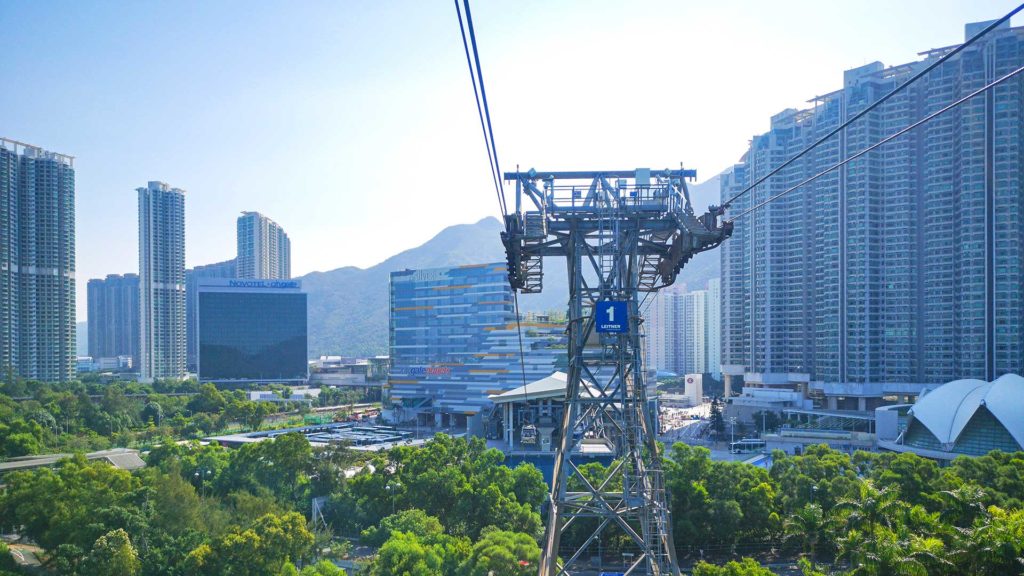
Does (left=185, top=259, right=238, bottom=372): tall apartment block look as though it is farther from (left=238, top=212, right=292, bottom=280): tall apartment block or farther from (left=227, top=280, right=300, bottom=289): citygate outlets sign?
(left=227, top=280, right=300, bottom=289): citygate outlets sign

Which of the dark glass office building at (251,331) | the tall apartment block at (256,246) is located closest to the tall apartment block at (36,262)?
the dark glass office building at (251,331)

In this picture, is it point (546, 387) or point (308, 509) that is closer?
point (308, 509)

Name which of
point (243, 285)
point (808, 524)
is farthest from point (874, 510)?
point (243, 285)

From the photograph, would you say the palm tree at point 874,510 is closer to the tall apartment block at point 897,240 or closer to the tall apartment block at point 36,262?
the tall apartment block at point 897,240

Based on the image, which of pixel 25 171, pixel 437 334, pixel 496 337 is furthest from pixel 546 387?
pixel 25 171

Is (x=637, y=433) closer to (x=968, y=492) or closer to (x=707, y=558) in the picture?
(x=968, y=492)

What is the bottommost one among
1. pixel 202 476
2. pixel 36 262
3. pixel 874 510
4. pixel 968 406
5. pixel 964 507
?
pixel 202 476

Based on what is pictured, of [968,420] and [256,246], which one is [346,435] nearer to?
[968,420]
